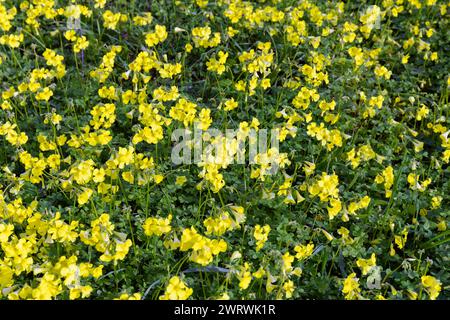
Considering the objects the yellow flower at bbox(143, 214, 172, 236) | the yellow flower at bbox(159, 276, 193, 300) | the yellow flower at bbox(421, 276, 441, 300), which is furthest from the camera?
the yellow flower at bbox(143, 214, 172, 236)

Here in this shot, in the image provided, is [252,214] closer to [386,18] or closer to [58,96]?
[58,96]

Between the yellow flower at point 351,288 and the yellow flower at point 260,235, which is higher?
the yellow flower at point 260,235

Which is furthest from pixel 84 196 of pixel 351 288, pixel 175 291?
pixel 351 288

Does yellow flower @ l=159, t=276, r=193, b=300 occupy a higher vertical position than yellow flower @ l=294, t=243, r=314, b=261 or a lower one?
higher

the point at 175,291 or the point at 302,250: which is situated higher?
the point at 175,291

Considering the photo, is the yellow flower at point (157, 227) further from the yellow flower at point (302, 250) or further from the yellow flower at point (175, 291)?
the yellow flower at point (302, 250)

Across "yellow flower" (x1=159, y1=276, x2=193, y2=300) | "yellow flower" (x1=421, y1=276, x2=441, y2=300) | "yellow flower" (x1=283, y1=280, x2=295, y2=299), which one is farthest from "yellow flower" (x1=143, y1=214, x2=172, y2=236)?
"yellow flower" (x1=421, y1=276, x2=441, y2=300)

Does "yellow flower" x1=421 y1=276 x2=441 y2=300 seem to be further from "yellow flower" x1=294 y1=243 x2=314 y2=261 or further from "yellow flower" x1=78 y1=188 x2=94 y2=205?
"yellow flower" x1=78 y1=188 x2=94 y2=205

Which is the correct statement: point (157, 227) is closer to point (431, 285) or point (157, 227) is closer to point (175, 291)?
point (175, 291)

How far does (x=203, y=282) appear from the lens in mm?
3500

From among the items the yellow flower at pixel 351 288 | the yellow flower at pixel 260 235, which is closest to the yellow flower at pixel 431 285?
the yellow flower at pixel 351 288

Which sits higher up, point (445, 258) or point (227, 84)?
point (227, 84)
